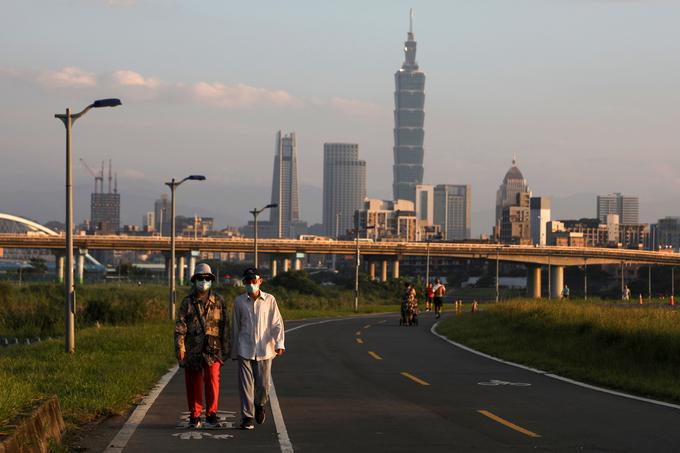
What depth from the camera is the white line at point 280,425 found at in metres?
11.8

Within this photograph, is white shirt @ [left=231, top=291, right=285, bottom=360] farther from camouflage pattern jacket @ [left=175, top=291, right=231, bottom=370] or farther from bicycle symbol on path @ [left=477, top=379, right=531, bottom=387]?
bicycle symbol on path @ [left=477, top=379, right=531, bottom=387]

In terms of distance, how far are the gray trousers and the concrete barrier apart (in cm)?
217

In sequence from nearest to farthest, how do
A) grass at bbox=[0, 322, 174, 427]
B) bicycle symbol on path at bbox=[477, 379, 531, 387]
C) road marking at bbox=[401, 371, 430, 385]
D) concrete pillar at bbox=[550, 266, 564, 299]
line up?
grass at bbox=[0, 322, 174, 427] < bicycle symbol on path at bbox=[477, 379, 531, 387] < road marking at bbox=[401, 371, 430, 385] < concrete pillar at bbox=[550, 266, 564, 299]

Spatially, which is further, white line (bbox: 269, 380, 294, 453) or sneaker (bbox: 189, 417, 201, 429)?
sneaker (bbox: 189, 417, 201, 429)

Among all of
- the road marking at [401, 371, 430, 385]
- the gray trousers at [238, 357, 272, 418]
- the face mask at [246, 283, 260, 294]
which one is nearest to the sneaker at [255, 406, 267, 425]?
the gray trousers at [238, 357, 272, 418]

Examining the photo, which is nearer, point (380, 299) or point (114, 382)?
point (114, 382)

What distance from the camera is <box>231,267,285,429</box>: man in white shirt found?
13.3 meters

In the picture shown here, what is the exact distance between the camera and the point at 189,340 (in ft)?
43.3

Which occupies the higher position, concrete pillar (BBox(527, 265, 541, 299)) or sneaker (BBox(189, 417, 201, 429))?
sneaker (BBox(189, 417, 201, 429))

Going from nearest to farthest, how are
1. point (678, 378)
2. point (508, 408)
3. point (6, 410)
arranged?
point (6, 410) < point (508, 408) < point (678, 378)

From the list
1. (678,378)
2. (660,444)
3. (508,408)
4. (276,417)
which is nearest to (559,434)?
(660,444)

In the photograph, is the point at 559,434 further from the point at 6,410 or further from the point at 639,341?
the point at 639,341

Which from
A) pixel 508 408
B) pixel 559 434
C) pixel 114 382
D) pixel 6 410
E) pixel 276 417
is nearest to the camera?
pixel 6 410

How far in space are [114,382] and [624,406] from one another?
8123 millimetres
